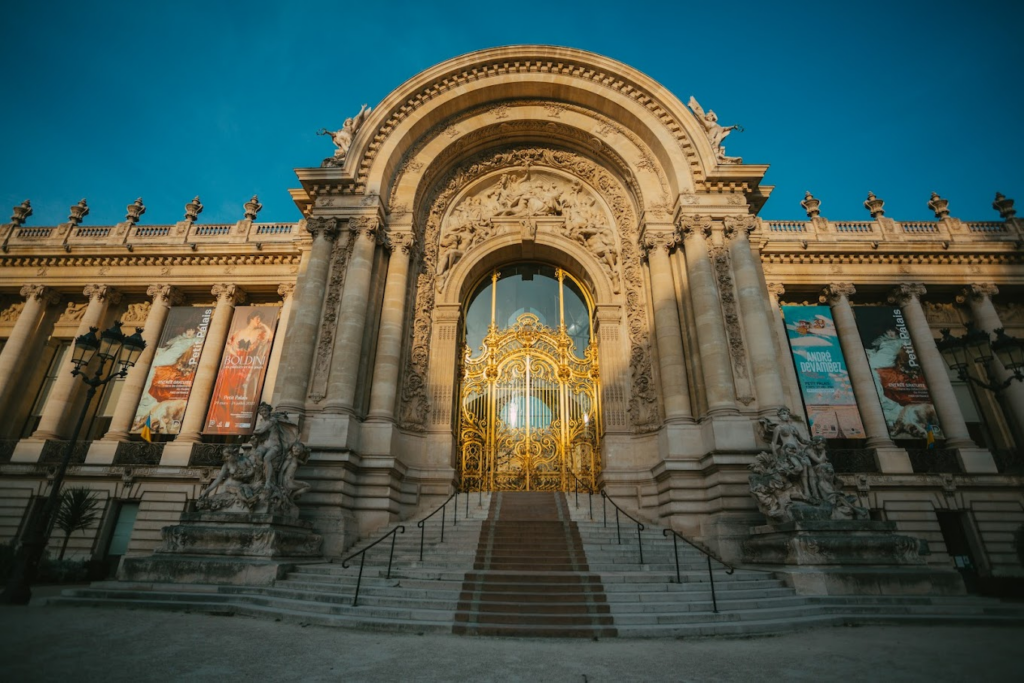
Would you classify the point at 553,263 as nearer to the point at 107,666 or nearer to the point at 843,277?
the point at 843,277

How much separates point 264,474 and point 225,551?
60.5 inches

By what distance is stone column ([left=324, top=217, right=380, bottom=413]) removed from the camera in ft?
38.4

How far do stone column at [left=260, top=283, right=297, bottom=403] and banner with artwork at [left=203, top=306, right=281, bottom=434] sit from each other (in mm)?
178

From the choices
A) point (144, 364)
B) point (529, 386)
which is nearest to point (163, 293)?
point (144, 364)

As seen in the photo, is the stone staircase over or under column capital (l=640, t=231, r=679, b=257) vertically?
under

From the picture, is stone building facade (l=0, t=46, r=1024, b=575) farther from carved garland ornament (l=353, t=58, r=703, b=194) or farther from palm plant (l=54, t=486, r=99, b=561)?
palm plant (l=54, t=486, r=99, b=561)

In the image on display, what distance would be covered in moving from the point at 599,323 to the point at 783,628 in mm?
9852

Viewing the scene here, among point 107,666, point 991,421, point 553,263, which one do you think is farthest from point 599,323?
point 991,421

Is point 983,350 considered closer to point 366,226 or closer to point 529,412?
point 529,412

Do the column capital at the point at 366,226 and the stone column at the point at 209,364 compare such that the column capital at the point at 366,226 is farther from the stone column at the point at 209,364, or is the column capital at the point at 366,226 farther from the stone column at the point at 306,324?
the stone column at the point at 209,364

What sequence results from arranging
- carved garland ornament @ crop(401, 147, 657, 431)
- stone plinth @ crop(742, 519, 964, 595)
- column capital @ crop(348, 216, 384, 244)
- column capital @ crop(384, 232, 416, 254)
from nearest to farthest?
1. stone plinth @ crop(742, 519, 964, 595)
2. column capital @ crop(348, 216, 384, 244)
3. carved garland ornament @ crop(401, 147, 657, 431)
4. column capital @ crop(384, 232, 416, 254)

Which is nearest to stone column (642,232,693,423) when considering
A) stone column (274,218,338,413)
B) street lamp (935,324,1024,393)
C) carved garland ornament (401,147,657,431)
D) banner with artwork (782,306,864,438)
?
carved garland ornament (401,147,657,431)

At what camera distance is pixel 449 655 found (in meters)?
4.79

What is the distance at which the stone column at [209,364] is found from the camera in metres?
16.2
